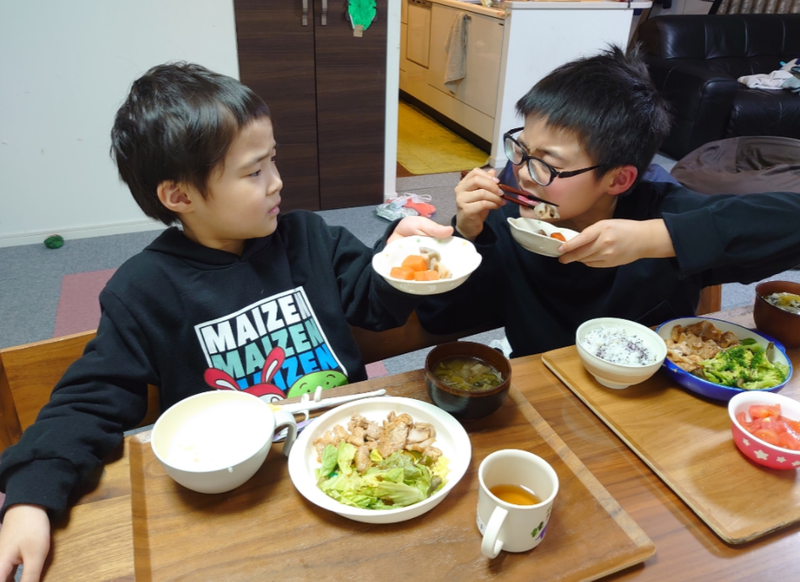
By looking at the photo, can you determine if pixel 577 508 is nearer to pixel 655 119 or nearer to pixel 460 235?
pixel 460 235

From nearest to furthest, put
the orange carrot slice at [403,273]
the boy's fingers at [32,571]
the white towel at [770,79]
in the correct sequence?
the boy's fingers at [32,571] < the orange carrot slice at [403,273] < the white towel at [770,79]

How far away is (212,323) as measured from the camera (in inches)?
43.4

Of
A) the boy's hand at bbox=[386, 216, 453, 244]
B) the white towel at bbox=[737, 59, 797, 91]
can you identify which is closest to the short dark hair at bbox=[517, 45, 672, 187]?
the boy's hand at bbox=[386, 216, 453, 244]

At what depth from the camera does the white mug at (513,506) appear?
640 millimetres

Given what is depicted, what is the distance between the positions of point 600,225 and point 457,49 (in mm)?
4327

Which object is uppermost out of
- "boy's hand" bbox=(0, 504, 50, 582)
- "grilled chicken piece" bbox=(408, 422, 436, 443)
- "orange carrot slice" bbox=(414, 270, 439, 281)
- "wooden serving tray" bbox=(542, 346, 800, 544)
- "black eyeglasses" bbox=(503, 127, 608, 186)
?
"black eyeglasses" bbox=(503, 127, 608, 186)

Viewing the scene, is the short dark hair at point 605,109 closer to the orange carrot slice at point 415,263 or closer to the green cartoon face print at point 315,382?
the orange carrot slice at point 415,263

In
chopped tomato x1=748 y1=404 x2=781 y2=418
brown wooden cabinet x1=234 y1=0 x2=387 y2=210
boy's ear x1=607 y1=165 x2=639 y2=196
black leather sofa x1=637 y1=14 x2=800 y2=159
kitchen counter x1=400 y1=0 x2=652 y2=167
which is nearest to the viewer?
chopped tomato x1=748 y1=404 x2=781 y2=418

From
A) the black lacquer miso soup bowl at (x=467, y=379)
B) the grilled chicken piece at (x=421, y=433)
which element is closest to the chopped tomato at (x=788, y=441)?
the black lacquer miso soup bowl at (x=467, y=379)

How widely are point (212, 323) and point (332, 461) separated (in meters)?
0.45

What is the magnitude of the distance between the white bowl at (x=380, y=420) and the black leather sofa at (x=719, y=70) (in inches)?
159

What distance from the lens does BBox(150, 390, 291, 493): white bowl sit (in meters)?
0.72

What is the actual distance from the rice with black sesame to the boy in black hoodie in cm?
34

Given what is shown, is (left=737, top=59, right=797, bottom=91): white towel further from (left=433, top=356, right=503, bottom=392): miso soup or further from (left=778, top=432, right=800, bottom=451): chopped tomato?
(left=433, top=356, right=503, bottom=392): miso soup
